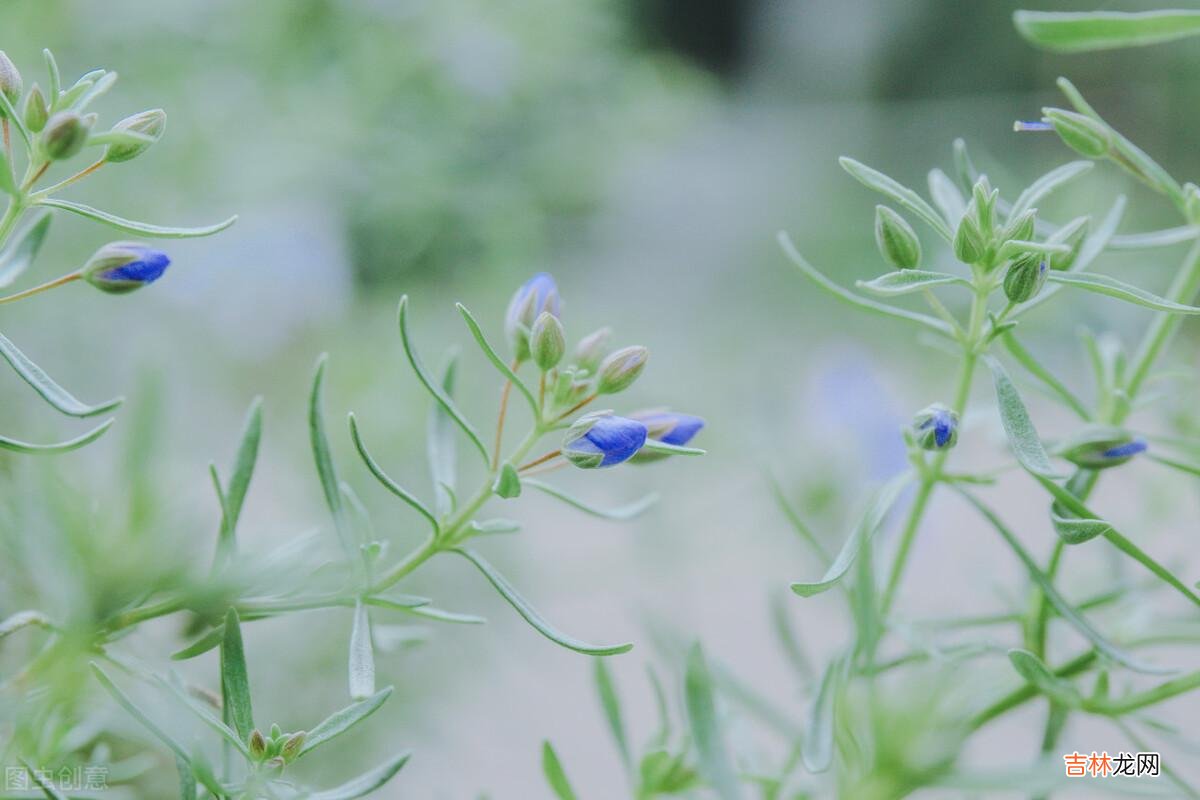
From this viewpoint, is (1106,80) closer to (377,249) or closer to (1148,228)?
(1148,228)

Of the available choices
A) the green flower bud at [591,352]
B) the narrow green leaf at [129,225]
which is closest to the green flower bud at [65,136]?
the narrow green leaf at [129,225]

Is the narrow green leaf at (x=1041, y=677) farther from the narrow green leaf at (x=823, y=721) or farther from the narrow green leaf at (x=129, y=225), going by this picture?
the narrow green leaf at (x=129, y=225)

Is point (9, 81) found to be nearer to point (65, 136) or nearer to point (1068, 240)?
point (65, 136)

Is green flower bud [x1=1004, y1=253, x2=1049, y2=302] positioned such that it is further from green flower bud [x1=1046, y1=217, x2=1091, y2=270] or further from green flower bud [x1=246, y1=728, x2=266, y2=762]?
green flower bud [x1=246, y1=728, x2=266, y2=762]

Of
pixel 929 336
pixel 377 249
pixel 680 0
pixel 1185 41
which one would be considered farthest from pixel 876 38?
pixel 929 336

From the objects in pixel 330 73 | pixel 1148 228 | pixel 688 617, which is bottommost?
pixel 1148 228

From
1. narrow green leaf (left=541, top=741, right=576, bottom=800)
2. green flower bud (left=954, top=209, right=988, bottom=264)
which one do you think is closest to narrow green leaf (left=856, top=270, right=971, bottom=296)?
green flower bud (left=954, top=209, right=988, bottom=264)
